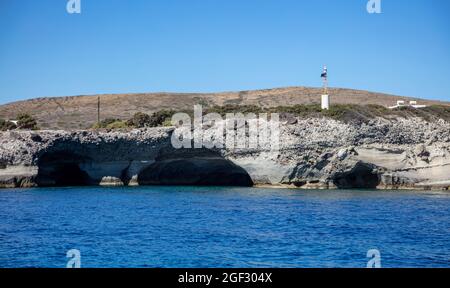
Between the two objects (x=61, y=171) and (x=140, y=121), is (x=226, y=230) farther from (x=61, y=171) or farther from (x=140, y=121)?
(x=140, y=121)

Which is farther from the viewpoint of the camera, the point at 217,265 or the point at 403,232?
the point at 403,232

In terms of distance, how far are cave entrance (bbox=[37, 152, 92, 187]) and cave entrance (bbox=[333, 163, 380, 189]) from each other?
75.4ft

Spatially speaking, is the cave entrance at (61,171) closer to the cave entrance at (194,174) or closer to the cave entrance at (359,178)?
the cave entrance at (194,174)

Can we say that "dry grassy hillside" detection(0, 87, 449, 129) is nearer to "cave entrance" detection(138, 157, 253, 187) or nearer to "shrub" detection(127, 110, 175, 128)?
"shrub" detection(127, 110, 175, 128)

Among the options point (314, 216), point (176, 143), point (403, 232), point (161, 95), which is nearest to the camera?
point (403, 232)

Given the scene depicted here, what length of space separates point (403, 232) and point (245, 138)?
87.4 ft

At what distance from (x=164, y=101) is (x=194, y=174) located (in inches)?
Answer: 2318

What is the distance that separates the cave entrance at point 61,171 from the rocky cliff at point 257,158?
9 cm

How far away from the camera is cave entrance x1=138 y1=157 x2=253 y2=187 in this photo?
53.6 metres

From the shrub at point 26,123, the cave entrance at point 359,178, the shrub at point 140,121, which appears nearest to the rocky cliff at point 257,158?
the cave entrance at point 359,178

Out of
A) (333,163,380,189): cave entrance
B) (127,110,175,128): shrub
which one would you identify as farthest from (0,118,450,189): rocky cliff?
(127,110,175,128): shrub

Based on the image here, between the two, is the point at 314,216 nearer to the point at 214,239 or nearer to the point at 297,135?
the point at 214,239

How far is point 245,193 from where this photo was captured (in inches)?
1697
